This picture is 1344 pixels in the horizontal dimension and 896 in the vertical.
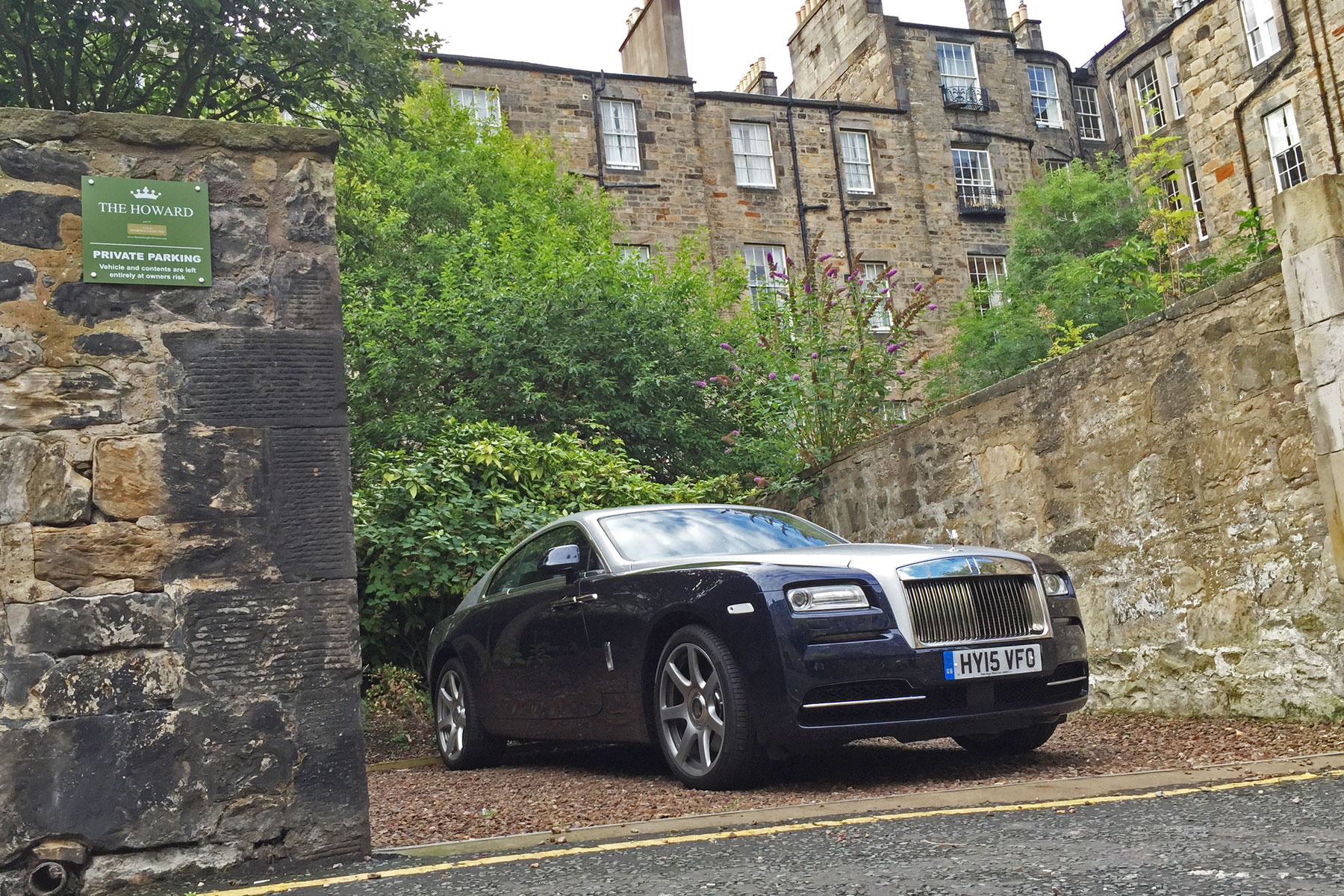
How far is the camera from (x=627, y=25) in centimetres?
3114

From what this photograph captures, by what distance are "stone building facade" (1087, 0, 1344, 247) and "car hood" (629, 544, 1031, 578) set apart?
18.1 meters

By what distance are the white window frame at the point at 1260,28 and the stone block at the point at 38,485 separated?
23988mm

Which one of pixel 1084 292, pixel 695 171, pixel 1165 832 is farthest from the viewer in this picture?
pixel 695 171

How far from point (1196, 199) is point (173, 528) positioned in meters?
26.3

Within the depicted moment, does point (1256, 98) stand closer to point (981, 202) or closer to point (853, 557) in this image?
point (981, 202)

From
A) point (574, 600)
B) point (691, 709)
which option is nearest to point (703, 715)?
point (691, 709)

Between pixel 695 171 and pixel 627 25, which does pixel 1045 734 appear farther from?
pixel 627 25

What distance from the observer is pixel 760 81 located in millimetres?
35188

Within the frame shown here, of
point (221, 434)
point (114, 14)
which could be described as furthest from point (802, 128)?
point (221, 434)

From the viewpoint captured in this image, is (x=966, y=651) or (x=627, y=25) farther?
(x=627, y=25)

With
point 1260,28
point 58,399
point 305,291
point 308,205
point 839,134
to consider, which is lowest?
point 58,399

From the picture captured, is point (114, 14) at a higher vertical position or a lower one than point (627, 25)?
lower

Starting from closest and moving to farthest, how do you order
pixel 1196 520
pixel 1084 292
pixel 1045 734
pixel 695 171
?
1. pixel 1045 734
2. pixel 1196 520
3. pixel 1084 292
4. pixel 695 171

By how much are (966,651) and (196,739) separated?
331 centimetres
